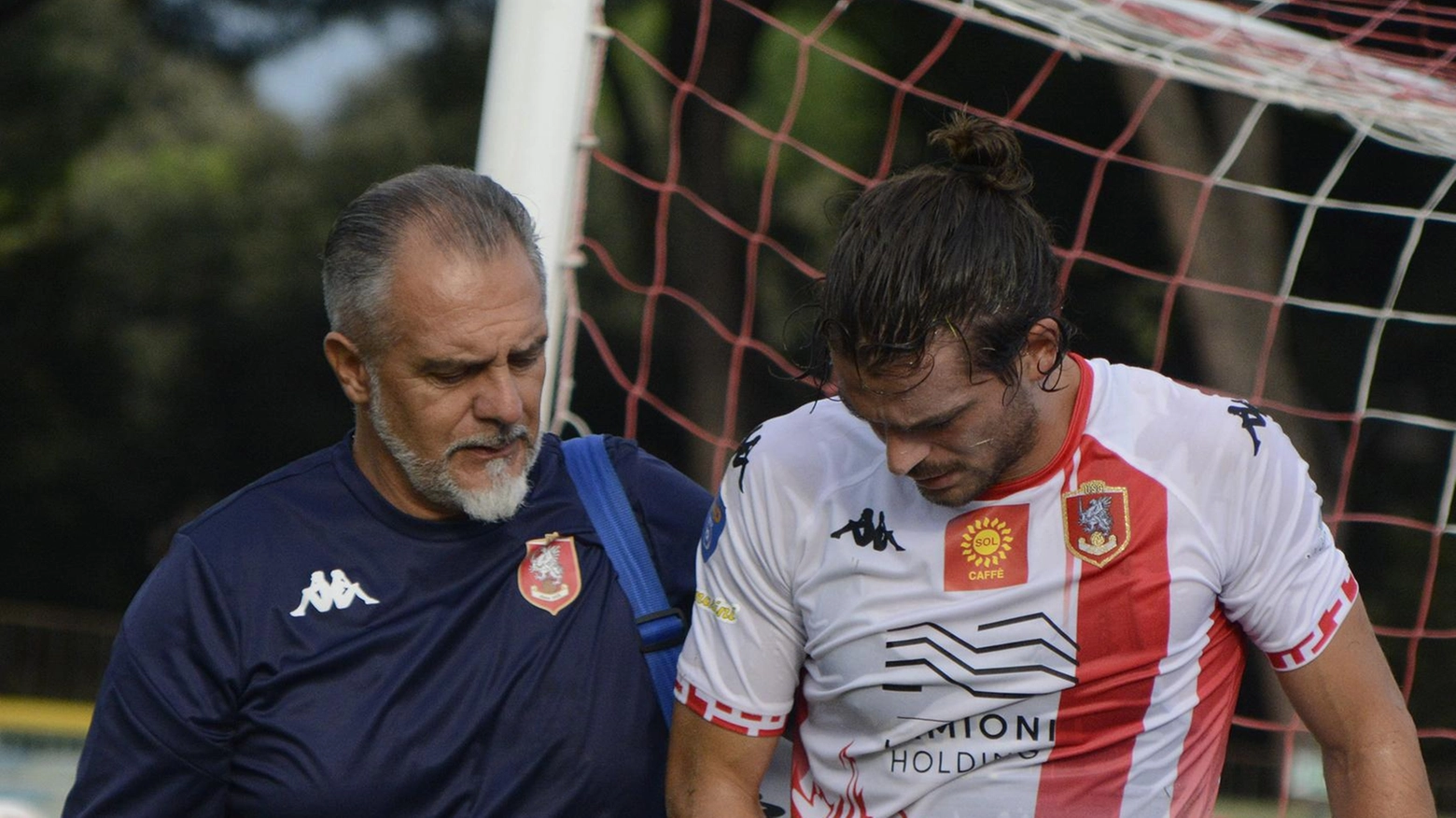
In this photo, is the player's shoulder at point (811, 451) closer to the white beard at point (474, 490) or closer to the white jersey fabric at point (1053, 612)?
the white jersey fabric at point (1053, 612)

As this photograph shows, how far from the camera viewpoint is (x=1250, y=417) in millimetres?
2244

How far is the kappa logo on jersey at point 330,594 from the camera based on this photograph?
2318 millimetres

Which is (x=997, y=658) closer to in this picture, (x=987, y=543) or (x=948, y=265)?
(x=987, y=543)

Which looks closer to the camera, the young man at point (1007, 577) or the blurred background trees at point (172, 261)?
the young man at point (1007, 577)

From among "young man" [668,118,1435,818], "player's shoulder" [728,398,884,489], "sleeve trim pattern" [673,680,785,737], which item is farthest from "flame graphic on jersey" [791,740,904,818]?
"player's shoulder" [728,398,884,489]

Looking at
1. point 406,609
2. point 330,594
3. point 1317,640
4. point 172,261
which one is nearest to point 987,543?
point 1317,640

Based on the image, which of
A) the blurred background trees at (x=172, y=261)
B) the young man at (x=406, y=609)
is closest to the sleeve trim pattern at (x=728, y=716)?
the young man at (x=406, y=609)

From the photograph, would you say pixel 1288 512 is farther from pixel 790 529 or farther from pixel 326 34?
pixel 326 34

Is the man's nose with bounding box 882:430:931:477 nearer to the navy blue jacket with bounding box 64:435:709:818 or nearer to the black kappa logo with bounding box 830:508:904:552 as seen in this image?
the black kappa logo with bounding box 830:508:904:552

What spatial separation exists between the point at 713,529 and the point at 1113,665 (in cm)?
59

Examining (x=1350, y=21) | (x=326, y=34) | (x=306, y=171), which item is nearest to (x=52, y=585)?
(x=306, y=171)

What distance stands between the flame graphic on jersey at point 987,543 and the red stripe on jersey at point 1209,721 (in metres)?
0.30

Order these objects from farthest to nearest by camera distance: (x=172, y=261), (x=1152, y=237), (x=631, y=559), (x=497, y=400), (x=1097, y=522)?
(x=172, y=261) → (x=1152, y=237) → (x=631, y=559) → (x=497, y=400) → (x=1097, y=522)

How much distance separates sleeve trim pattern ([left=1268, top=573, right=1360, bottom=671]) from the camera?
85.7 inches
